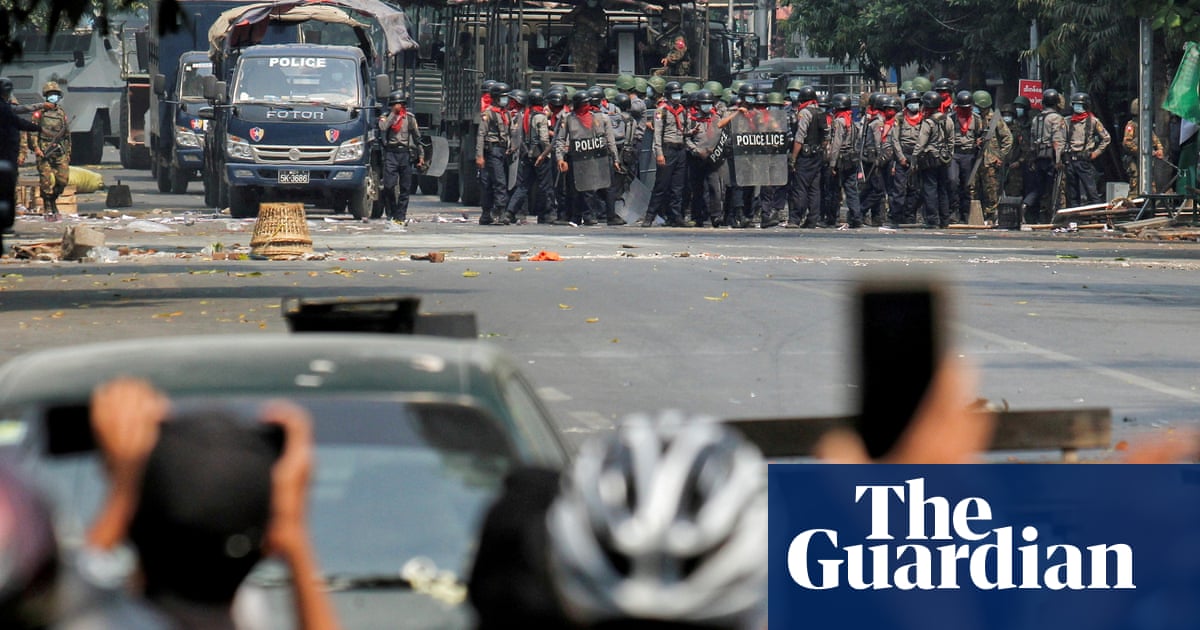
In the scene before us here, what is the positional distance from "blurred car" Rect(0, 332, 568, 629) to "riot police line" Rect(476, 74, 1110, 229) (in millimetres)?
27090

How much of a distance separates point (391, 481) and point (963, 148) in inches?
1151

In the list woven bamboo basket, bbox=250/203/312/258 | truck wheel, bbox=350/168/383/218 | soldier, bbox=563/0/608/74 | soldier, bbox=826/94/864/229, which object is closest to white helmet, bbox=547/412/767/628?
woven bamboo basket, bbox=250/203/312/258

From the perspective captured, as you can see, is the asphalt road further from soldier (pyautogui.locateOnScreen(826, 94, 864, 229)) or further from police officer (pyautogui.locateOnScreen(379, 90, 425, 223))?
soldier (pyautogui.locateOnScreen(826, 94, 864, 229))

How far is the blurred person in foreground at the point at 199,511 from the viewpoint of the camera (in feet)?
6.31

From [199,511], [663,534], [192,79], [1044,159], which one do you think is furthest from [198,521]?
[192,79]

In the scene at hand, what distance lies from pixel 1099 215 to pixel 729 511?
29.1m

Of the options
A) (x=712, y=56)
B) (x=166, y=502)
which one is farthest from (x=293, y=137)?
(x=166, y=502)

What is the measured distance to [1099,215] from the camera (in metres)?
30.0

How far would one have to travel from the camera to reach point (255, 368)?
12.6ft

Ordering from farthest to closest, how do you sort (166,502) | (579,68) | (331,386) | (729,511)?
(579,68) → (331,386) → (166,502) → (729,511)

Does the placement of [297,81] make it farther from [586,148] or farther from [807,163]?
[807,163]

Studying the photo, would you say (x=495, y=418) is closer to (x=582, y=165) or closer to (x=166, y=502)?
(x=166, y=502)

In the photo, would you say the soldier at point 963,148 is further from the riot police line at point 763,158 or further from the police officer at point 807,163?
the police officer at point 807,163

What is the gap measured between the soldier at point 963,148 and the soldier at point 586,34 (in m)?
5.95
